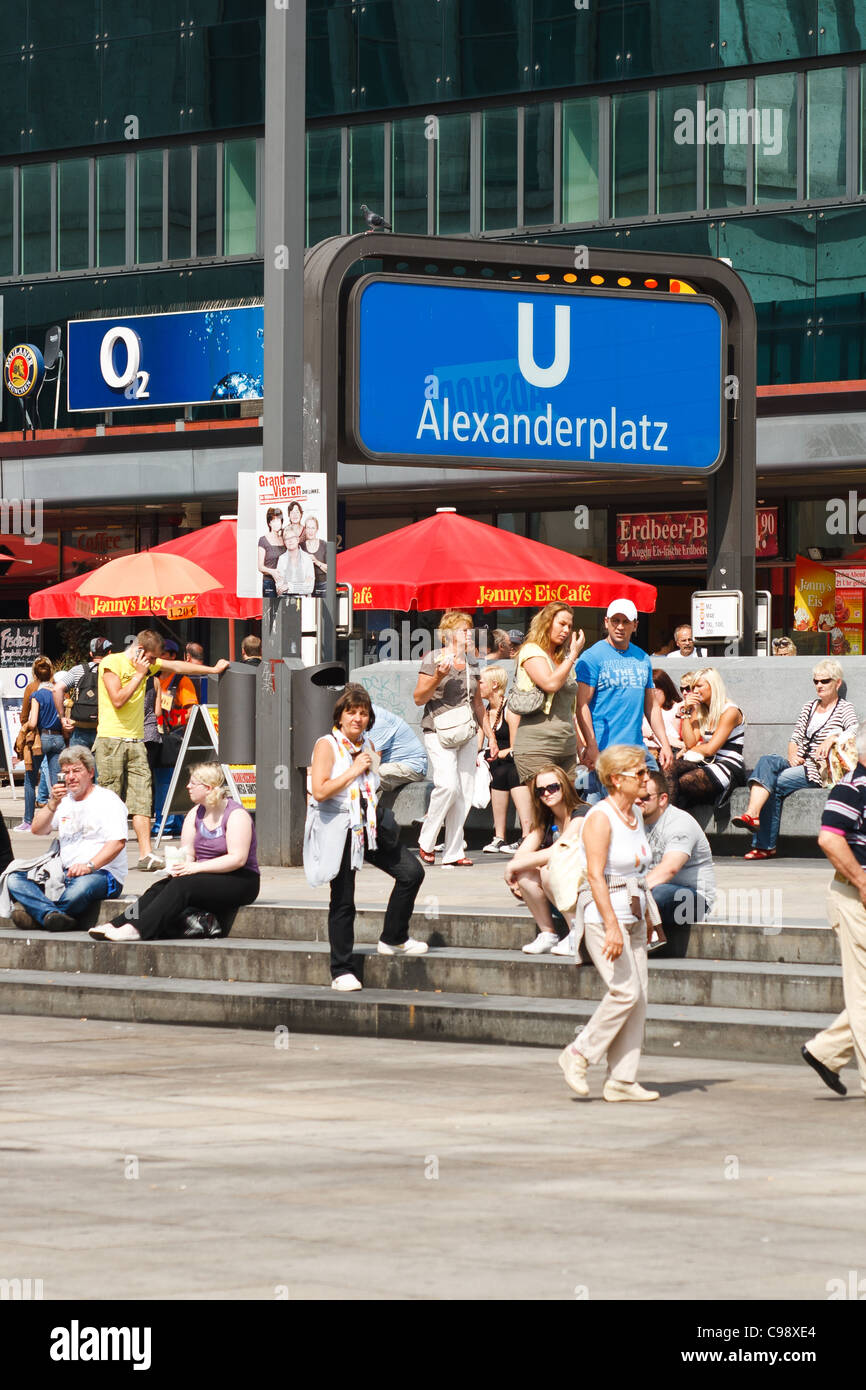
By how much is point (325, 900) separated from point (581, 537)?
17819mm

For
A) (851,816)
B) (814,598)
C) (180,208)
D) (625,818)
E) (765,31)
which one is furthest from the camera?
(180,208)

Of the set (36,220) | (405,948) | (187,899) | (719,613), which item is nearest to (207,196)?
(36,220)

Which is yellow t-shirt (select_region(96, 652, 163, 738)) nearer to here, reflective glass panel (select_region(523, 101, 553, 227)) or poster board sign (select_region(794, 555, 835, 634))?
poster board sign (select_region(794, 555, 835, 634))

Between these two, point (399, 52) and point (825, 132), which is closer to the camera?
point (825, 132)

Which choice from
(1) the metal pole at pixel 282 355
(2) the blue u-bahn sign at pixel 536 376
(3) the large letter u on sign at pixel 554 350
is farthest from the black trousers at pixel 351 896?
(3) the large letter u on sign at pixel 554 350

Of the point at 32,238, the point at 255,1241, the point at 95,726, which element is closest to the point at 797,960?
the point at 255,1241

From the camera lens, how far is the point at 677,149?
93.2 feet

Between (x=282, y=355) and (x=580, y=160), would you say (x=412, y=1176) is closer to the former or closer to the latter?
(x=282, y=355)

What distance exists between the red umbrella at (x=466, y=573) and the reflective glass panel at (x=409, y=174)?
962cm

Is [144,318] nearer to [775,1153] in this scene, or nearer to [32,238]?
[32,238]

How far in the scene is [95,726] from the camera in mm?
18250

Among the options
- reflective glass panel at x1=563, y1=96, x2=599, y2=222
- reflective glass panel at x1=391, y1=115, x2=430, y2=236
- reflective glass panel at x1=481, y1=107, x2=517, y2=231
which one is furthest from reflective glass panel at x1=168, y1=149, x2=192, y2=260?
reflective glass panel at x1=563, y1=96, x2=599, y2=222

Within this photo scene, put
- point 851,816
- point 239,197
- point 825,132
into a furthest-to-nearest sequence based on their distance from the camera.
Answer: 1. point 239,197
2. point 825,132
3. point 851,816

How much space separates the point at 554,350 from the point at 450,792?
3.59 m
